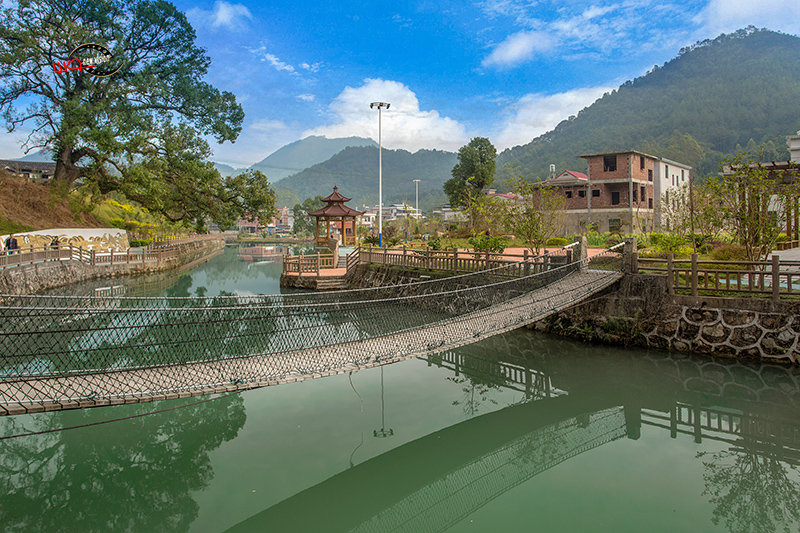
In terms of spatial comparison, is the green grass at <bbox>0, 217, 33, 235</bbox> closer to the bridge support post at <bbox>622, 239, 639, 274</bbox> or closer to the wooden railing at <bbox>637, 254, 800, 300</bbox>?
the bridge support post at <bbox>622, 239, 639, 274</bbox>

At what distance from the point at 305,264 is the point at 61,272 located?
10043 millimetres

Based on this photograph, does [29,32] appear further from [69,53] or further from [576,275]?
[576,275]

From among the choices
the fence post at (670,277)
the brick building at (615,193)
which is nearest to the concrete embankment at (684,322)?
the fence post at (670,277)

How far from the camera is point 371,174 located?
171000 millimetres

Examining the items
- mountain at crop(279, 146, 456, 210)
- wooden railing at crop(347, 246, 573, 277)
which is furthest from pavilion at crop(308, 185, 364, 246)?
mountain at crop(279, 146, 456, 210)

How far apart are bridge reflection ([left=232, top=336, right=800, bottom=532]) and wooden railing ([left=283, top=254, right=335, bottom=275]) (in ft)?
40.6

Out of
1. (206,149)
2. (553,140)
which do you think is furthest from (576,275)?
(553,140)

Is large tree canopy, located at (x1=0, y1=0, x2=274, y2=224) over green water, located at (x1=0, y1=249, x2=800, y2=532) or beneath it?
over

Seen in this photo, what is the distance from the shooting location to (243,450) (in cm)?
620

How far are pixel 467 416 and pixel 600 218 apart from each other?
2483 cm

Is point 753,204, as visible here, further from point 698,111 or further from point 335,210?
point 698,111

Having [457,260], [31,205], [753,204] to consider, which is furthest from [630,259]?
[31,205]

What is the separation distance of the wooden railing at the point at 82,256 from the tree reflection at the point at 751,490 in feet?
63.4

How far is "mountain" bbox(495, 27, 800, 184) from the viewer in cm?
5288
